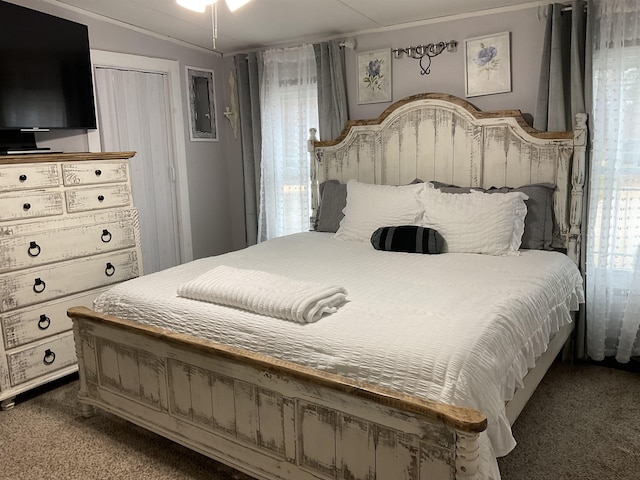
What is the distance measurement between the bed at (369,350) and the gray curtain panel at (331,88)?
3.20 feet

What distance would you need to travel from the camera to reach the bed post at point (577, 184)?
2936 millimetres

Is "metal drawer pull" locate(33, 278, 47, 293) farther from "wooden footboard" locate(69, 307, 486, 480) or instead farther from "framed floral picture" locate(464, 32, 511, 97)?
"framed floral picture" locate(464, 32, 511, 97)

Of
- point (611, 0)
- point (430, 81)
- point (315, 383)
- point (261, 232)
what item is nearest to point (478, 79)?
point (430, 81)

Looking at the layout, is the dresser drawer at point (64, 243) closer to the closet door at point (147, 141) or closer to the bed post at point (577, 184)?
the closet door at point (147, 141)

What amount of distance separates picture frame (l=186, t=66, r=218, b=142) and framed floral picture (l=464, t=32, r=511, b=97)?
2138 mm

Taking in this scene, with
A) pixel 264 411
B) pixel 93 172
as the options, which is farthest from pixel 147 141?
pixel 264 411

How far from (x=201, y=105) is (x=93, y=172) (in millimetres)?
1530

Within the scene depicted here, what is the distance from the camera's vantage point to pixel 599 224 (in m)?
3.03

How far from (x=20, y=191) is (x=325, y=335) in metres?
1.93

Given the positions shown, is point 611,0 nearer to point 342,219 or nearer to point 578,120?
point 578,120

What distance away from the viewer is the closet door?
370 cm

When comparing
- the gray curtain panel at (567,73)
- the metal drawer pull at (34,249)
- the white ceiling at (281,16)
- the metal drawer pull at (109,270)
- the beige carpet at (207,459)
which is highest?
the white ceiling at (281,16)

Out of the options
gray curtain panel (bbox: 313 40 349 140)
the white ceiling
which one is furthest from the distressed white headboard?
the white ceiling

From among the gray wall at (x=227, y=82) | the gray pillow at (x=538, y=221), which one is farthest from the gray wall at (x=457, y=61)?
the gray pillow at (x=538, y=221)
